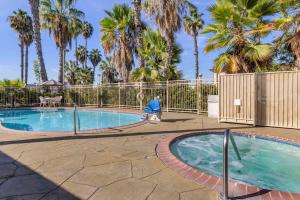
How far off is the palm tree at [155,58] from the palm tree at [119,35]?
214 centimetres

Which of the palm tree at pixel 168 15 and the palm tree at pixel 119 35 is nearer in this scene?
the palm tree at pixel 168 15

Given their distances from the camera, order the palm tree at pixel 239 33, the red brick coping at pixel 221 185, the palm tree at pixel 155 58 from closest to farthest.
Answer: the red brick coping at pixel 221 185
the palm tree at pixel 239 33
the palm tree at pixel 155 58

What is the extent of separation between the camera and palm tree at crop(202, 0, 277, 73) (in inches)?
410

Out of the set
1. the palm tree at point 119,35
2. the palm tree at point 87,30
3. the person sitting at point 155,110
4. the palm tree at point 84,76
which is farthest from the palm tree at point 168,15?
the palm tree at point 87,30

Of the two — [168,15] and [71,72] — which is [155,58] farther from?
[71,72]

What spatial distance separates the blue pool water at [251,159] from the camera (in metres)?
4.25

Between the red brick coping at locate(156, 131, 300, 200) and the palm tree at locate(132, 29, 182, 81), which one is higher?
the palm tree at locate(132, 29, 182, 81)

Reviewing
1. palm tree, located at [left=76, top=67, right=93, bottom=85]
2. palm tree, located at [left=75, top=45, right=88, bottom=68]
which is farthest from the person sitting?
palm tree, located at [left=75, top=45, right=88, bottom=68]

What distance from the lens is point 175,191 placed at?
3090 millimetres

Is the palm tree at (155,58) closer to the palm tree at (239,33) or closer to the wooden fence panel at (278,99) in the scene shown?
the palm tree at (239,33)

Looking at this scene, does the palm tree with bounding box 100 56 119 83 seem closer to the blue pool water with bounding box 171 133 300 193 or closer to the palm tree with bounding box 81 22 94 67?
the palm tree with bounding box 81 22 94 67

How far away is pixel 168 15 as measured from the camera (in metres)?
14.0

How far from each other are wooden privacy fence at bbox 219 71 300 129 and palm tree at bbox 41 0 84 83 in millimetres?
17277

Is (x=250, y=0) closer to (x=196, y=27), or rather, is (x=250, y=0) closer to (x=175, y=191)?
(x=175, y=191)
